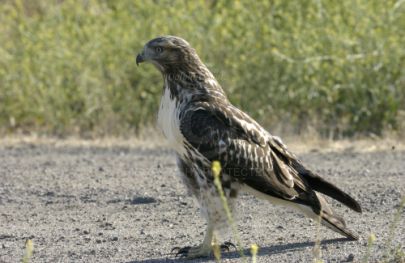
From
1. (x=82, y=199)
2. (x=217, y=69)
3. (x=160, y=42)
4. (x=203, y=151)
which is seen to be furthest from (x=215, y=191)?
(x=217, y=69)

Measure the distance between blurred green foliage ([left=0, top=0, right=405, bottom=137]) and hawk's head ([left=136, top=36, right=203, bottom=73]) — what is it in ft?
19.3

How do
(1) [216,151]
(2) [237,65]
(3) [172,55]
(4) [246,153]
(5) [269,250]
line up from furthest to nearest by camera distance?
→ (2) [237,65] < (3) [172,55] < (5) [269,250] < (4) [246,153] < (1) [216,151]

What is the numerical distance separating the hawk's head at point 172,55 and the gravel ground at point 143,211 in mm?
1319

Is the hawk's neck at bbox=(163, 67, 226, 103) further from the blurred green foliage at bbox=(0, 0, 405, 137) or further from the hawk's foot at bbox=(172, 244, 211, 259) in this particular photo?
the blurred green foliage at bbox=(0, 0, 405, 137)

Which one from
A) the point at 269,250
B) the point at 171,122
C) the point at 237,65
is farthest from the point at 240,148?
the point at 237,65

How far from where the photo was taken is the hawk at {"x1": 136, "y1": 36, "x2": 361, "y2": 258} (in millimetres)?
6633

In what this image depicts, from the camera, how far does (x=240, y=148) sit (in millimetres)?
6770

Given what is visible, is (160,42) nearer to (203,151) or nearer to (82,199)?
(203,151)

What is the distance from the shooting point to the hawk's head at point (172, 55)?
6.98m

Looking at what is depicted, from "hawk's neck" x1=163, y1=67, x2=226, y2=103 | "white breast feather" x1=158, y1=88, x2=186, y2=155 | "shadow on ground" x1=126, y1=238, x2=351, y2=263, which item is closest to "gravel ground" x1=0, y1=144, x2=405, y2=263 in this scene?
"shadow on ground" x1=126, y1=238, x2=351, y2=263

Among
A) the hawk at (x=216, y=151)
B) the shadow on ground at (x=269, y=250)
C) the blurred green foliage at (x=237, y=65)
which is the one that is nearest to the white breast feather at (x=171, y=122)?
the hawk at (x=216, y=151)

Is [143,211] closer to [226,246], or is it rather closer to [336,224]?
A: [226,246]

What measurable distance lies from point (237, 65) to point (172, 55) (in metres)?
6.59

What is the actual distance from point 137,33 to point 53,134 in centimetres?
189
